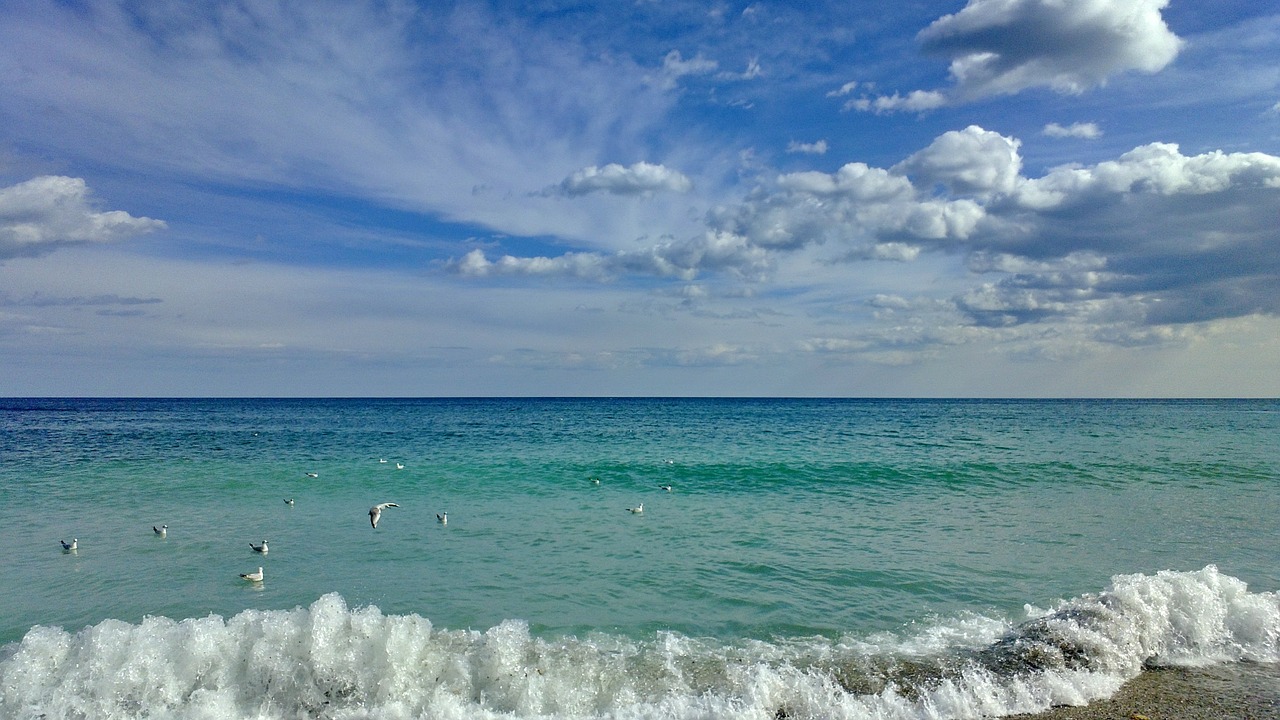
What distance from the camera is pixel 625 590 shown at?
11438 mm

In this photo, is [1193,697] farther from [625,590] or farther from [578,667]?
[625,590]

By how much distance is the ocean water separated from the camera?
756 cm

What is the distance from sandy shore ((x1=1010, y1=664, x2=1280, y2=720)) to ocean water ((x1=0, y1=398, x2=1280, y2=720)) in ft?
0.77

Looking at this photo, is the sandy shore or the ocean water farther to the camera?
the ocean water

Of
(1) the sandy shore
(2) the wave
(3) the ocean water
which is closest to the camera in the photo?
(1) the sandy shore

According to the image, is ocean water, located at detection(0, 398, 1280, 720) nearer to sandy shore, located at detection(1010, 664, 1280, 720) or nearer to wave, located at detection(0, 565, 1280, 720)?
wave, located at detection(0, 565, 1280, 720)

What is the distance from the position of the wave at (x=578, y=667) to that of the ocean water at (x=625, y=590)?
31 mm

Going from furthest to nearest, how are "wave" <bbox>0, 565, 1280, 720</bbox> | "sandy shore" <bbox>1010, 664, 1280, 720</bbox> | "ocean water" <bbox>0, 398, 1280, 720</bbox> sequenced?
"ocean water" <bbox>0, 398, 1280, 720</bbox>
"wave" <bbox>0, 565, 1280, 720</bbox>
"sandy shore" <bbox>1010, 664, 1280, 720</bbox>

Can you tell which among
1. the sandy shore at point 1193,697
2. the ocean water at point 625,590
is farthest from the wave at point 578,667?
the sandy shore at point 1193,697

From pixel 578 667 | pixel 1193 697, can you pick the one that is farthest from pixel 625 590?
pixel 1193 697

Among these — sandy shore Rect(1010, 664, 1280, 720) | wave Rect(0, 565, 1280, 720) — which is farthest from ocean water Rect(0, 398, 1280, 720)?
sandy shore Rect(1010, 664, 1280, 720)

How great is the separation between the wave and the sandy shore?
207mm

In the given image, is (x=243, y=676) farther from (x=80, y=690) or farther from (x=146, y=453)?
(x=146, y=453)

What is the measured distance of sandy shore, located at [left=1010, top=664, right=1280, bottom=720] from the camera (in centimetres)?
688
